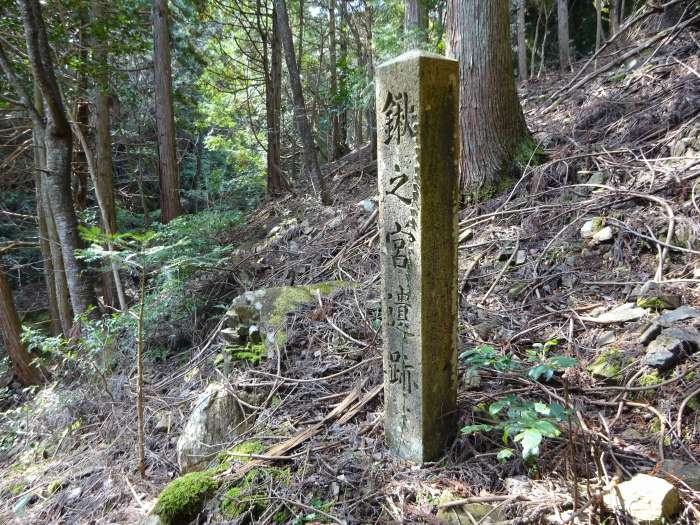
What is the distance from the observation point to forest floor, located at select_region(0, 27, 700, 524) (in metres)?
2.16

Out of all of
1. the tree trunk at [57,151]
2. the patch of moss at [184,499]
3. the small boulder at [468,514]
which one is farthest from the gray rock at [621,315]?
the tree trunk at [57,151]

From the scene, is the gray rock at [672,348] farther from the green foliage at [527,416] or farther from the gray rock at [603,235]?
the gray rock at [603,235]

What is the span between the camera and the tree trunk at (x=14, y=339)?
7.21 metres

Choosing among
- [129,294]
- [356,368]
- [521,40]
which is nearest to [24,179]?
[129,294]

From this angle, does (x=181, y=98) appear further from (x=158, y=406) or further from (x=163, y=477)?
(x=163, y=477)

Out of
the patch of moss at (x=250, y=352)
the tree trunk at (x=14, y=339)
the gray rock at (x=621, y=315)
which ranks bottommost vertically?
the tree trunk at (x=14, y=339)

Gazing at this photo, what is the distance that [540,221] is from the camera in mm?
4133

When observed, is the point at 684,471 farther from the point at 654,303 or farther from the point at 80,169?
the point at 80,169

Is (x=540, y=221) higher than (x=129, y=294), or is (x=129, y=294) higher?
(x=540, y=221)

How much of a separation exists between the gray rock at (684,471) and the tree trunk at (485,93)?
3353 mm

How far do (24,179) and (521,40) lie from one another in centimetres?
1237

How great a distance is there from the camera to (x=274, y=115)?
9.89m

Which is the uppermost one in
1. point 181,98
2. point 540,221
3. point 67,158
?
point 181,98

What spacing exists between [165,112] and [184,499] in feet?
26.1
